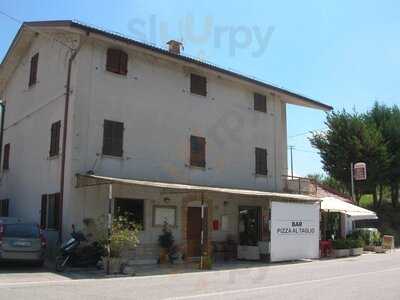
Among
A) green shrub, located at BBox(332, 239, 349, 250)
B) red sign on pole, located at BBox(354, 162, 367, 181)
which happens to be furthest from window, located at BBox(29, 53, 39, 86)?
red sign on pole, located at BBox(354, 162, 367, 181)

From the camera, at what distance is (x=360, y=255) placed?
2636cm

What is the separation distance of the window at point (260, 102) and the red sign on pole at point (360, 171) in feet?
35.4

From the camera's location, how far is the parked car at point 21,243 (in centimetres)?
1586

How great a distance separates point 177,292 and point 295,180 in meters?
16.7

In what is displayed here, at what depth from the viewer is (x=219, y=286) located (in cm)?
1295

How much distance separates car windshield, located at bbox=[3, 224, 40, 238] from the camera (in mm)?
16031

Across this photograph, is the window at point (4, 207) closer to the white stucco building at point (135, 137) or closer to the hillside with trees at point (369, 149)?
the white stucco building at point (135, 137)

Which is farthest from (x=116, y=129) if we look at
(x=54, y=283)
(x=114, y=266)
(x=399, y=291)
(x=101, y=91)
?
(x=399, y=291)

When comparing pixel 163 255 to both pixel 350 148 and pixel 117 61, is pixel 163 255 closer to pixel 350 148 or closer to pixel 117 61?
pixel 117 61

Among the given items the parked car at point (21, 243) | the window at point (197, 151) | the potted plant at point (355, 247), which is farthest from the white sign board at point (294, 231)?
the parked car at point (21, 243)

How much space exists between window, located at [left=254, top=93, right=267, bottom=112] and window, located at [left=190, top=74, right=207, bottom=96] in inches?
139

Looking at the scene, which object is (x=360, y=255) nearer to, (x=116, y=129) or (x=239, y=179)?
(x=239, y=179)

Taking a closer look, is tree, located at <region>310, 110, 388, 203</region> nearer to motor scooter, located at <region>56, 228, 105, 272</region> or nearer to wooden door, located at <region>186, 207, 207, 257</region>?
wooden door, located at <region>186, 207, 207, 257</region>

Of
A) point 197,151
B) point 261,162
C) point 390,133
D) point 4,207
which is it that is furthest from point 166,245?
point 390,133
